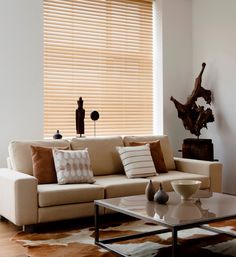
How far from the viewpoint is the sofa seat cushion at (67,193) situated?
12.4 feet

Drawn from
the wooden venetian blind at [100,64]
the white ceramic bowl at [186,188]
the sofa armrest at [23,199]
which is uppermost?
the wooden venetian blind at [100,64]

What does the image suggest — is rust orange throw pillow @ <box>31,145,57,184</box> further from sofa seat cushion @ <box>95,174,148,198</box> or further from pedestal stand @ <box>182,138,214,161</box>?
pedestal stand @ <box>182,138,214,161</box>

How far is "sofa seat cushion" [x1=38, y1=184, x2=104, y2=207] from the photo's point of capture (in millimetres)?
3777

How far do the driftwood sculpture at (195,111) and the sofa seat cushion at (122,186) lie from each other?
4.95 ft

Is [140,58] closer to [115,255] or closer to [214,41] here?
[214,41]

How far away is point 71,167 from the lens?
4180mm

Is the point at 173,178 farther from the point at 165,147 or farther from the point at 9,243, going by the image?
the point at 9,243

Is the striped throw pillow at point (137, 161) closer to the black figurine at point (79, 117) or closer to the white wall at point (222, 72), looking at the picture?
the black figurine at point (79, 117)

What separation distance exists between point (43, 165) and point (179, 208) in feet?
5.40

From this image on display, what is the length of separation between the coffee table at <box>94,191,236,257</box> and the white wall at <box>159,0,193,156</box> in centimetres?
256

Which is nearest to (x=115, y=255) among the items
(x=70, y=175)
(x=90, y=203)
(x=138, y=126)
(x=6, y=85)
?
(x=90, y=203)

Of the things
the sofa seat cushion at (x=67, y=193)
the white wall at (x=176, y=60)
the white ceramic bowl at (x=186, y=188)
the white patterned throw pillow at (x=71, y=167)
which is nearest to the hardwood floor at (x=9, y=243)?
the sofa seat cushion at (x=67, y=193)

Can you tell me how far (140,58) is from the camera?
615 cm

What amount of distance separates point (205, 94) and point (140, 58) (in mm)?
1059
